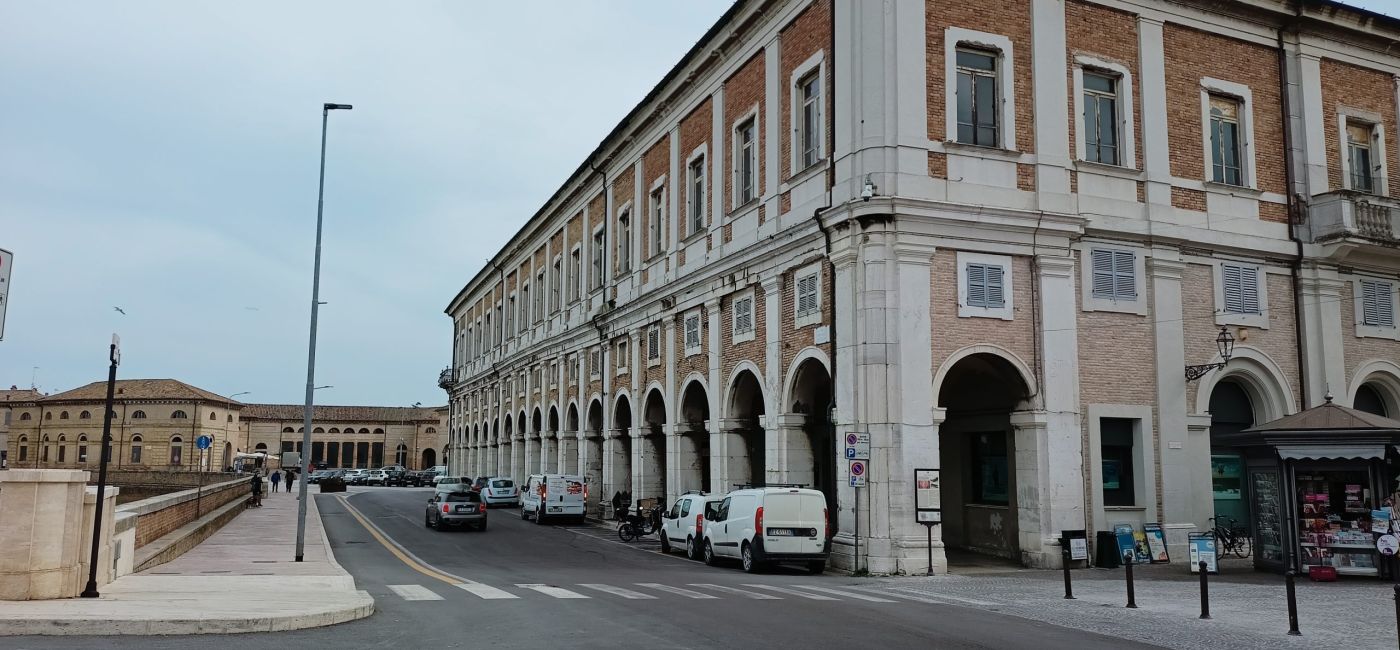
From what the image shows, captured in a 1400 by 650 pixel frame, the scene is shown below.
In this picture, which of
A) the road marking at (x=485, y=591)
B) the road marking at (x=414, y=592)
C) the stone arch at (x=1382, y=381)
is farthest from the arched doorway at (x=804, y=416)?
the stone arch at (x=1382, y=381)

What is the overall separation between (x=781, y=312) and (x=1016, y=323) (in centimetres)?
572

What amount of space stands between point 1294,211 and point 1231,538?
28.2 feet

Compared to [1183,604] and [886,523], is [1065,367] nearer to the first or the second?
[886,523]

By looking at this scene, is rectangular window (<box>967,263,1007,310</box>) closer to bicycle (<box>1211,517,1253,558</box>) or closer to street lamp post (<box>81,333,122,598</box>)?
bicycle (<box>1211,517,1253,558</box>)

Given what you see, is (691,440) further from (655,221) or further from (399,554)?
(399,554)

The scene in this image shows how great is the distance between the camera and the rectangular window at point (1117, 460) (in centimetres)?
2281

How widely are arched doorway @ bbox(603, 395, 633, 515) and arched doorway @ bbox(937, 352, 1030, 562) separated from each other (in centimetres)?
1507

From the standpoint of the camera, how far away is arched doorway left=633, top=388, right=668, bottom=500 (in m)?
35.5

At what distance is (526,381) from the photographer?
Result: 53.6 metres

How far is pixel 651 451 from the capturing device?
1404 inches

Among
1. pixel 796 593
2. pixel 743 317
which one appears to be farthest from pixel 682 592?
pixel 743 317

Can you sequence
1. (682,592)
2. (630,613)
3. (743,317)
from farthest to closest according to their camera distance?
(743,317) < (682,592) < (630,613)

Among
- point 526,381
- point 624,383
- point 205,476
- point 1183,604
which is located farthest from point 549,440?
point 1183,604

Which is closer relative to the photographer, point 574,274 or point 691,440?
point 691,440
